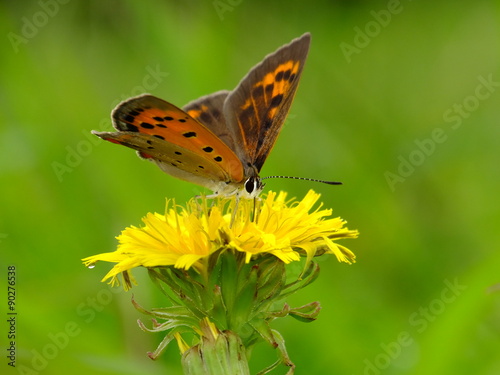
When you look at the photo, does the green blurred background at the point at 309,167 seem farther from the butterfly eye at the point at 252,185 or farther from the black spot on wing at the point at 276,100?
the black spot on wing at the point at 276,100

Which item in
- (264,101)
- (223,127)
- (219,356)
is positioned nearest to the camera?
(219,356)

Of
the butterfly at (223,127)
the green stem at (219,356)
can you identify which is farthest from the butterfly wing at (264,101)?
the green stem at (219,356)

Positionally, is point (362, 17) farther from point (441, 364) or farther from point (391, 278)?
point (441, 364)

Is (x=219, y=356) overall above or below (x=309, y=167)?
below

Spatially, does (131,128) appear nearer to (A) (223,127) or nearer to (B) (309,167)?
(A) (223,127)

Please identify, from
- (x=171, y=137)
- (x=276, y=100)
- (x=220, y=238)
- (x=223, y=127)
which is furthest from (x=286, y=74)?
(x=220, y=238)

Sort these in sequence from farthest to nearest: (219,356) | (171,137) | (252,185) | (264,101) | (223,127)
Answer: (223,127)
(264,101)
(252,185)
(171,137)
(219,356)
